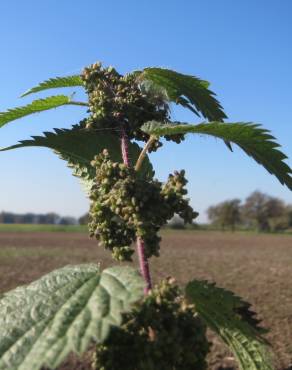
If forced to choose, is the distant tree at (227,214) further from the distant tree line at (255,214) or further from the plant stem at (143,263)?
the plant stem at (143,263)

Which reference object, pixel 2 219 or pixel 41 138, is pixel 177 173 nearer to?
pixel 41 138

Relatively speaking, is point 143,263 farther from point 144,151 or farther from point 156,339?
point 144,151

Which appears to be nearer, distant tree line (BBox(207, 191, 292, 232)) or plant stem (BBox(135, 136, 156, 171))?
plant stem (BBox(135, 136, 156, 171))

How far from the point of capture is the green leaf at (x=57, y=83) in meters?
1.85

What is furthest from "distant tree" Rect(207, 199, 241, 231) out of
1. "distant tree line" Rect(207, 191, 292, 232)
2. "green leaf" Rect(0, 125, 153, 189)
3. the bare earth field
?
"green leaf" Rect(0, 125, 153, 189)

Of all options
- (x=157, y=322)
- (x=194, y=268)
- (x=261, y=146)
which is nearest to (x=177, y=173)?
(x=261, y=146)

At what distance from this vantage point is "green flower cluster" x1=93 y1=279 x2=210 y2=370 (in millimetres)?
1267

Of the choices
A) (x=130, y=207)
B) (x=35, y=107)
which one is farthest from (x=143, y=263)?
(x=35, y=107)

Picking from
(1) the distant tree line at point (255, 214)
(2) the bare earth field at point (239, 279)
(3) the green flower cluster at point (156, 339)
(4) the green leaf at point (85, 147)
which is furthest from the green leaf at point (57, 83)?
(1) the distant tree line at point (255, 214)

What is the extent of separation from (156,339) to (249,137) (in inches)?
22.9

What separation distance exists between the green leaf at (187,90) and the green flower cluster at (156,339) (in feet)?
2.40

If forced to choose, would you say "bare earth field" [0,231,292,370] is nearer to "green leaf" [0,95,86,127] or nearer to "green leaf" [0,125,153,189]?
"green leaf" [0,125,153,189]

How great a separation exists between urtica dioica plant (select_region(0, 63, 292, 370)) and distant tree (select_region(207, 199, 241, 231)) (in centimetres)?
8776

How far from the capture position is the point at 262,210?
9512cm
